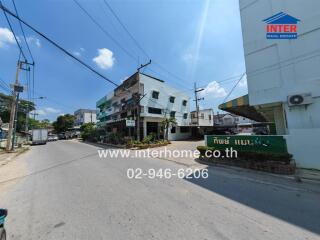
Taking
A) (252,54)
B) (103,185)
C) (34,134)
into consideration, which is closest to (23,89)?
(34,134)

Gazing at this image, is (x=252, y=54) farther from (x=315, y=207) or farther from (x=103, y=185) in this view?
(x=103, y=185)

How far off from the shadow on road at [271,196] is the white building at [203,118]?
2399 centimetres

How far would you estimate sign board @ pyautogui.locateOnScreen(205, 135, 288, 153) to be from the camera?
25.7 feet

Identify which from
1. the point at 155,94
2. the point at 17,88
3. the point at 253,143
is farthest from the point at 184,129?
the point at 17,88

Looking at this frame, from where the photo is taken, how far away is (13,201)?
481 cm

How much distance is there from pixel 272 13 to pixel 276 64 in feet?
8.90

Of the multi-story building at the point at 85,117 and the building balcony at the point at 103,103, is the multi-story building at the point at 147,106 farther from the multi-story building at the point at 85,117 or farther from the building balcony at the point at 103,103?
the multi-story building at the point at 85,117

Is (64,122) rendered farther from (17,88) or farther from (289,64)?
(289,64)

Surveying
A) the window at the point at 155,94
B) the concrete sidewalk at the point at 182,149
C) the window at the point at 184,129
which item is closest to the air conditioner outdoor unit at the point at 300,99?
the concrete sidewalk at the point at 182,149

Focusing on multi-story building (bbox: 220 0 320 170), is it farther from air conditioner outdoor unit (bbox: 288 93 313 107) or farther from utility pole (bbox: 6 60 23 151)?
utility pole (bbox: 6 60 23 151)

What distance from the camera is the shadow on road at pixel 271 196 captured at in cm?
352

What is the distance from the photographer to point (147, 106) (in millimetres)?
22828

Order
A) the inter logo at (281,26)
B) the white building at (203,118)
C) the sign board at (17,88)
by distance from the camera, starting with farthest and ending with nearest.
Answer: the white building at (203,118), the sign board at (17,88), the inter logo at (281,26)

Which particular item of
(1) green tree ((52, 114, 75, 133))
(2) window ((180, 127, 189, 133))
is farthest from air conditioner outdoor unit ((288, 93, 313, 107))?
(1) green tree ((52, 114, 75, 133))
